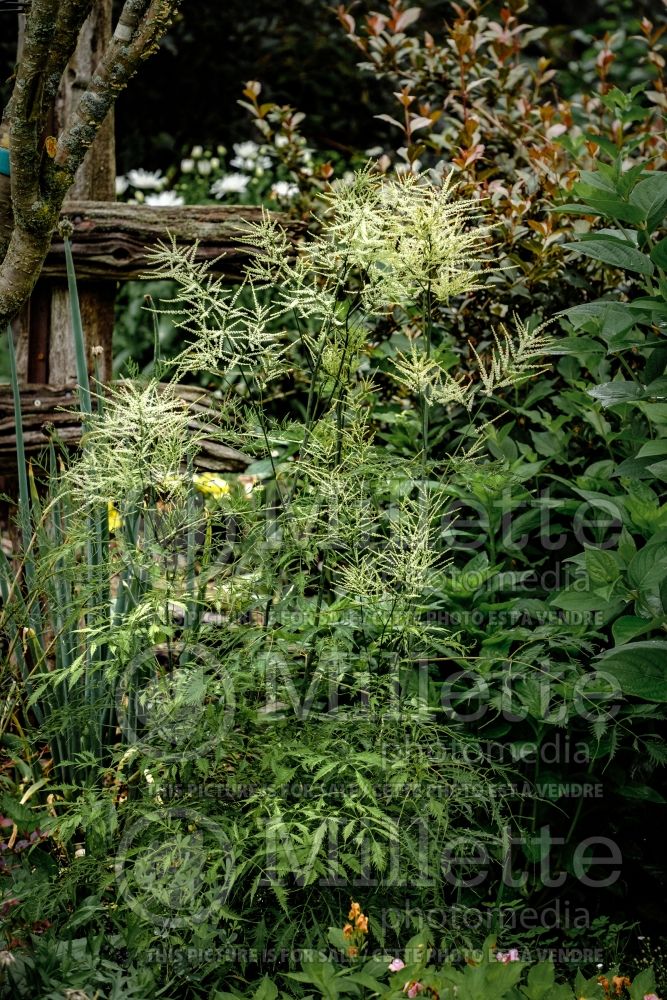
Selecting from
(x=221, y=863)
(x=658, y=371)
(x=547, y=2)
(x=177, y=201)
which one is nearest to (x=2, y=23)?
(x=177, y=201)

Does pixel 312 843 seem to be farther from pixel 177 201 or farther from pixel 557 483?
pixel 177 201

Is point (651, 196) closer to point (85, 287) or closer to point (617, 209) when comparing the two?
point (617, 209)

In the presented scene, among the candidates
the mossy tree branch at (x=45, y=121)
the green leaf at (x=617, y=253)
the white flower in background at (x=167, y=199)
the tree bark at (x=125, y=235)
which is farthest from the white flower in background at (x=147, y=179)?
the mossy tree branch at (x=45, y=121)

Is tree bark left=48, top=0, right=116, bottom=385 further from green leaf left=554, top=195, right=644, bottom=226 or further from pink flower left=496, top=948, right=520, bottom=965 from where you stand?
pink flower left=496, top=948, right=520, bottom=965

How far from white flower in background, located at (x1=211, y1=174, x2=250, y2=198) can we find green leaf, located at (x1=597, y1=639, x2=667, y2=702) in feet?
15.3

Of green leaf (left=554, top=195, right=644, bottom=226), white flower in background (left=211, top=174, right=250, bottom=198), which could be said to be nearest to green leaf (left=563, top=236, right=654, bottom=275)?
green leaf (left=554, top=195, right=644, bottom=226)

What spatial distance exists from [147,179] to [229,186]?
931 mm

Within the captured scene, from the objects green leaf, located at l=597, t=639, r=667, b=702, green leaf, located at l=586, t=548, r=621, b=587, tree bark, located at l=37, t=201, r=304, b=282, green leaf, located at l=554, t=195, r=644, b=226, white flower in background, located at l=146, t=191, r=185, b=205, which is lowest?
green leaf, located at l=597, t=639, r=667, b=702

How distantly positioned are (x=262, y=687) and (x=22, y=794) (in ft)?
2.98

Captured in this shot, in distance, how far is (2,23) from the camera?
7477 mm

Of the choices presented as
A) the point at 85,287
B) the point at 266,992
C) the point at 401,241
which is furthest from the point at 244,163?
the point at 266,992

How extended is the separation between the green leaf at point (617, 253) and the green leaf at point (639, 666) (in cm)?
85

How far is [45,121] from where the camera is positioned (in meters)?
1.94

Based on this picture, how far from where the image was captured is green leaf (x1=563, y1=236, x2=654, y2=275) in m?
2.36
